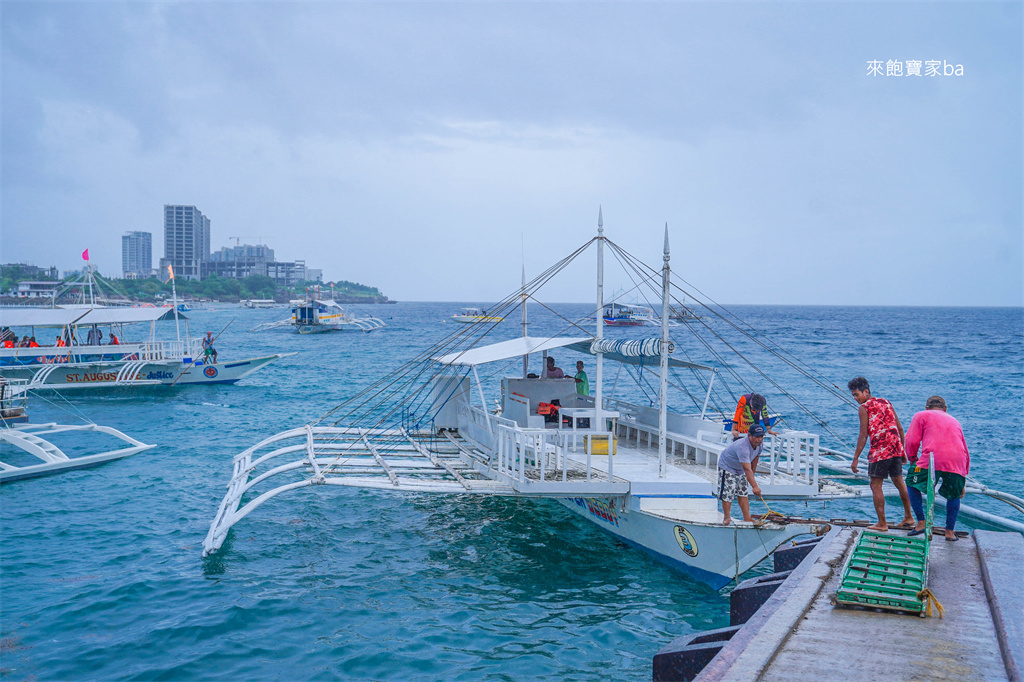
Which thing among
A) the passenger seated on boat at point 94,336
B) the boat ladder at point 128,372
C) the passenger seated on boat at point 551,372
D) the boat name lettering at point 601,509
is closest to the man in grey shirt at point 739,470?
the boat name lettering at point 601,509

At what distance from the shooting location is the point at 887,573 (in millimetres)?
6676

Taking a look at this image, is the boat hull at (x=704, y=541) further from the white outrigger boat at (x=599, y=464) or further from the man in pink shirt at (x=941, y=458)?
the man in pink shirt at (x=941, y=458)

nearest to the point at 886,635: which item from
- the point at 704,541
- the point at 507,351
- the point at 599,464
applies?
the point at 704,541

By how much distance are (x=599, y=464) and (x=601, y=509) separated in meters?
0.91

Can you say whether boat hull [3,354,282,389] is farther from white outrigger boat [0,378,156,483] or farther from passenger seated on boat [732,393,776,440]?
passenger seated on boat [732,393,776,440]

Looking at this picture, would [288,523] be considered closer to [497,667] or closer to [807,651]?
[497,667]

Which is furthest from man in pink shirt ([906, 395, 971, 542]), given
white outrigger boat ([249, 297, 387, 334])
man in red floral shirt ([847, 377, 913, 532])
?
white outrigger boat ([249, 297, 387, 334])

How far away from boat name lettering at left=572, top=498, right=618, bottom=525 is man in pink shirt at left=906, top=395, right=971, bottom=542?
5.53 m

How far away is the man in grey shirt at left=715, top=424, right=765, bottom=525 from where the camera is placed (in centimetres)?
1024

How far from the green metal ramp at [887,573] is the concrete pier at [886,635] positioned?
0.35 feet

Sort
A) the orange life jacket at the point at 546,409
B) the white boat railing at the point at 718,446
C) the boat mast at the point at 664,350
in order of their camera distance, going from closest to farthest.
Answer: the white boat railing at the point at 718,446 < the boat mast at the point at 664,350 < the orange life jacket at the point at 546,409

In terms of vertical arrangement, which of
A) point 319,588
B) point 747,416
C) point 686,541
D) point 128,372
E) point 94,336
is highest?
point 94,336

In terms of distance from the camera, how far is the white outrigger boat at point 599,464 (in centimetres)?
1133

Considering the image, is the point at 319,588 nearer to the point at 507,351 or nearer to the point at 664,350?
the point at 507,351
